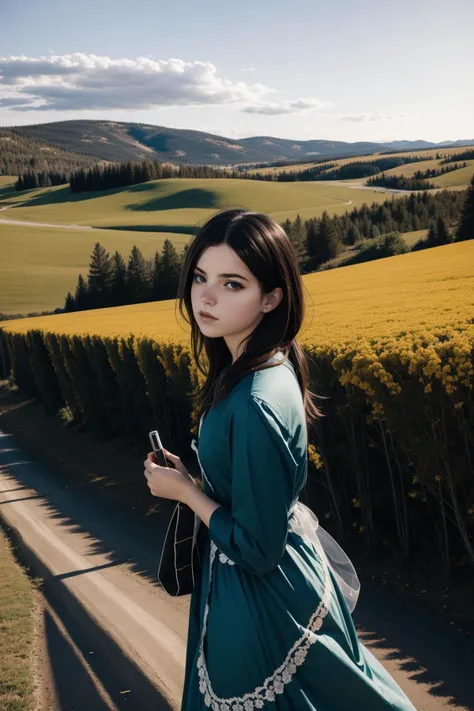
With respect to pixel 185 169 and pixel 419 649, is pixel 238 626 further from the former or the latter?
pixel 185 169

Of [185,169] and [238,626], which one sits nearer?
[238,626]

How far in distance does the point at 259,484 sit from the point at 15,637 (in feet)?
18.8

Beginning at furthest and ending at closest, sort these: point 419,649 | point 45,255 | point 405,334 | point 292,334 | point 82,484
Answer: point 45,255, point 82,484, point 405,334, point 419,649, point 292,334

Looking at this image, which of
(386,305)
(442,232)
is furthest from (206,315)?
(442,232)

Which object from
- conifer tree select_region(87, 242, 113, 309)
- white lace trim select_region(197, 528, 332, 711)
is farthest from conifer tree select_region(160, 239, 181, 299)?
white lace trim select_region(197, 528, 332, 711)

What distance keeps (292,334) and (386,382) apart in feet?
15.2

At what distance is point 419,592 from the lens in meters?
7.36

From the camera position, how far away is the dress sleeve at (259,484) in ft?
6.68

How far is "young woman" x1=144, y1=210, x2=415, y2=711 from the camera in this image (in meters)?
2.07

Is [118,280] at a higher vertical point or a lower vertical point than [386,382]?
lower

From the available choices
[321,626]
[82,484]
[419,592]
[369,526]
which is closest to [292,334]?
[321,626]

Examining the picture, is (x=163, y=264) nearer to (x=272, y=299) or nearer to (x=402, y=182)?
(x=272, y=299)

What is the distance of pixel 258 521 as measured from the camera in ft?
6.71

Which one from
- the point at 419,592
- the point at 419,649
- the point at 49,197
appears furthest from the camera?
the point at 49,197
